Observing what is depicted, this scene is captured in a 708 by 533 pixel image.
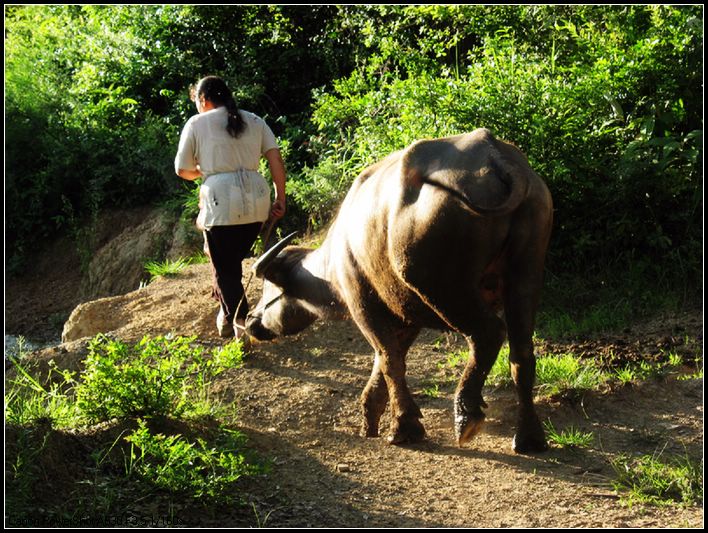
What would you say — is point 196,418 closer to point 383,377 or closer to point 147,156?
point 383,377

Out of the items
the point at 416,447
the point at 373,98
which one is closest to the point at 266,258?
the point at 416,447

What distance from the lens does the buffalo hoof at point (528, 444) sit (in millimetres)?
5969

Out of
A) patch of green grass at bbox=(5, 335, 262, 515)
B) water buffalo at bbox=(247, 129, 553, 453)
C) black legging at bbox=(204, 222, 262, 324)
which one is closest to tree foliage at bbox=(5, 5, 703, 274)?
black legging at bbox=(204, 222, 262, 324)

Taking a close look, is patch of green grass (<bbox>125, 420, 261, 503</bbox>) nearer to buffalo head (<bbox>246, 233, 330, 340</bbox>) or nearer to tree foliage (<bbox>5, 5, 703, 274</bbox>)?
buffalo head (<bbox>246, 233, 330, 340</bbox>)

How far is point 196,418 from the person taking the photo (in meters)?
6.00

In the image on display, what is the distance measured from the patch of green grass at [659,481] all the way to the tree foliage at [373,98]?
3.18m

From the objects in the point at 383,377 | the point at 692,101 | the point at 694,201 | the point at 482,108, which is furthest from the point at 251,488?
the point at 692,101

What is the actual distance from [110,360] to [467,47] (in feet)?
23.8

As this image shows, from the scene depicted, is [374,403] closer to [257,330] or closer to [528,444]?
[528,444]

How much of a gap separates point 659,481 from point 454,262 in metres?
1.65

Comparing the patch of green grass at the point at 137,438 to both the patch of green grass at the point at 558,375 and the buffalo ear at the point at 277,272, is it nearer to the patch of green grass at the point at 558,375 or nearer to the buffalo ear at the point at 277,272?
the buffalo ear at the point at 277,272

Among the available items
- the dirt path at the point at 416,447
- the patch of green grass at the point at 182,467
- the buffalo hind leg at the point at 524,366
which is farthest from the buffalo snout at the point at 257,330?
the buffalo hind leg at the point at 524,366

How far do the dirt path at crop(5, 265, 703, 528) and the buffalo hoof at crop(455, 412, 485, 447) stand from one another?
20 centimetres

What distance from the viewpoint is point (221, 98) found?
774 cm
